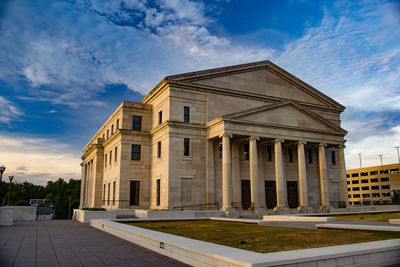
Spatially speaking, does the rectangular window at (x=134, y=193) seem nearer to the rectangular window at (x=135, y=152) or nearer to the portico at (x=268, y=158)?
the rectangular window at (x=135, y=152)

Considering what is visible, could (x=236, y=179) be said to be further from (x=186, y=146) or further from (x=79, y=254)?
(x=79, y=254)

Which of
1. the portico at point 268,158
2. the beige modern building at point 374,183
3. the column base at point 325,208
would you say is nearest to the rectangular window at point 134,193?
the portico at point 268,158

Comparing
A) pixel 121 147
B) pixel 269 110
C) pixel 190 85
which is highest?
pixel 190 85

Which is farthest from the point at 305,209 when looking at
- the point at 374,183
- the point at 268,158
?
the point at 374,183

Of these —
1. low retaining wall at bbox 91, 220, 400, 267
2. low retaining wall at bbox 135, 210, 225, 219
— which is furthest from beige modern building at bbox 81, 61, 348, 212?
low retaining wall at bbox 91, 220, 400, 267

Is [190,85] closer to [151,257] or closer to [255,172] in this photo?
[255,172]

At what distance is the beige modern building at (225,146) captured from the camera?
37.1 metres

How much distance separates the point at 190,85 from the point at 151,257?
30.7 meters

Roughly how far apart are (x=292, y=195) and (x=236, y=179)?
922cm

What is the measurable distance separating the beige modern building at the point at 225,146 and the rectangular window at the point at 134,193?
124 millimetres

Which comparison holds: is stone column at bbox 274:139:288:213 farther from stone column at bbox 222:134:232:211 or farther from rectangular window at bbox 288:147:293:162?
rectangular window at bbox 288:147:293:162

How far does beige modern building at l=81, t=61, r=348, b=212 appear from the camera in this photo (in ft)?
122

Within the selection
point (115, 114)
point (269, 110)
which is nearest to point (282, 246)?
point (269, 110)

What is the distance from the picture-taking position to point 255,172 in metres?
35.7
